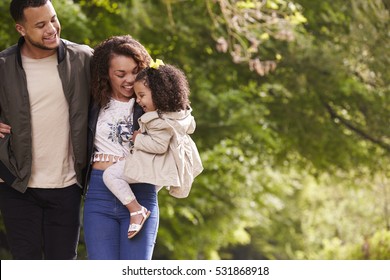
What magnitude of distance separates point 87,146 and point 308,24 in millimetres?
8612

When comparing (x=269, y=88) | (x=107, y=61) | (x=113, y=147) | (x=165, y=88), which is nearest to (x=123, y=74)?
(x=107, y=61)

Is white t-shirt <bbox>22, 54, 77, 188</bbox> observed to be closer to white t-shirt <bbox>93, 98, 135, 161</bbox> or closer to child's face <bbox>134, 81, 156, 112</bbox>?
white t-shirt <bbox>93, 98, 135, 161</bbox>

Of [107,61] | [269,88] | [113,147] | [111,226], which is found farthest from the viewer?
[269,88]

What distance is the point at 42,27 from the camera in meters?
4.96

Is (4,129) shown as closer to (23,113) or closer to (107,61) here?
(23,113)

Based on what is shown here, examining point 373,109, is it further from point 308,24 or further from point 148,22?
point 148,22

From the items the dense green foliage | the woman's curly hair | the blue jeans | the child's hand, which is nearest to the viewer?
the blue jeans

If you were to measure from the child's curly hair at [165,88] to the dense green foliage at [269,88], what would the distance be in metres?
5.19

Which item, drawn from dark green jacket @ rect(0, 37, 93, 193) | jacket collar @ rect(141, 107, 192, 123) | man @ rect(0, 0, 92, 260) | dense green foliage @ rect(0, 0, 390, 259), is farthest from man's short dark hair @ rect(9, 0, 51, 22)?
dense green foliage @ rect(0, 0, 390, 259)

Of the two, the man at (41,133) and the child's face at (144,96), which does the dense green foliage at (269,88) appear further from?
the child's face at (144,96)

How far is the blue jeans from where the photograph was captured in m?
4.70

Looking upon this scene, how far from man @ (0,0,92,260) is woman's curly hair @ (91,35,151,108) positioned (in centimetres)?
8

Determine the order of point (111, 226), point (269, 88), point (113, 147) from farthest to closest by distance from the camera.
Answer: point (269, 88) → point (113, 147) → point (111, 226)

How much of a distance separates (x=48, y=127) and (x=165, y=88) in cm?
67
